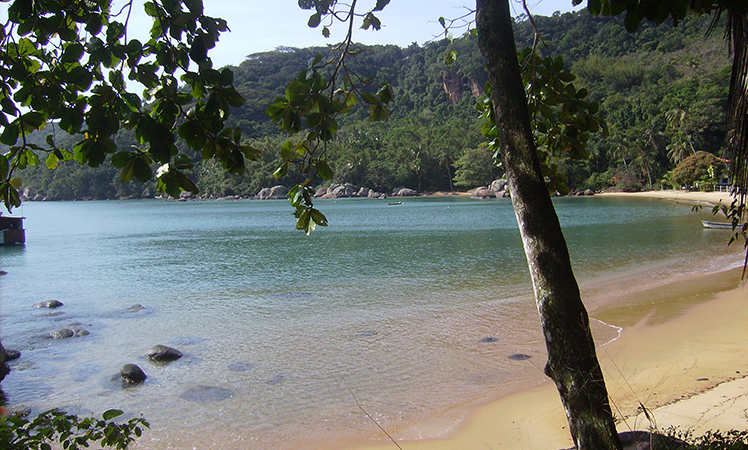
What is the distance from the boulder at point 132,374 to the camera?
7.54 metres

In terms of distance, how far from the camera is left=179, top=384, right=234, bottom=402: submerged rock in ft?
22.4

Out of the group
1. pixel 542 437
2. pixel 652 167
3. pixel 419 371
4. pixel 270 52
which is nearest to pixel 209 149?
pixel 542 437

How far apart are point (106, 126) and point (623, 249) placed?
67.4ft

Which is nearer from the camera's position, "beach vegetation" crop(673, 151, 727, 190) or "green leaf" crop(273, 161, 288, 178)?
"green leaf" crop(273, 161, 288, 178)

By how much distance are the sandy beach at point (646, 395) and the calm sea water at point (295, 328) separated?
480mm

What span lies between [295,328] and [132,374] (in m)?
3.40

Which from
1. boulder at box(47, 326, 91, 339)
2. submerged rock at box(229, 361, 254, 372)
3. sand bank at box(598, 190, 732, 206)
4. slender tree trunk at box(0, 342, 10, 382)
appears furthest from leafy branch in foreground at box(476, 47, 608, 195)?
sand bank at box(598, 190, 732, 206)

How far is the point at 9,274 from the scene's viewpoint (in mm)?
19172

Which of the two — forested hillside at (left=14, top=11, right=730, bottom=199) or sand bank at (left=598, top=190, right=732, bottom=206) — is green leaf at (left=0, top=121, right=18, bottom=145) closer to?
forested hillside at (left=14, top=11, right=730, bottom=199)

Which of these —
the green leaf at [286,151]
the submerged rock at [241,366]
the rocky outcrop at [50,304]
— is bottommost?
the rocky outcrop at [50,304]

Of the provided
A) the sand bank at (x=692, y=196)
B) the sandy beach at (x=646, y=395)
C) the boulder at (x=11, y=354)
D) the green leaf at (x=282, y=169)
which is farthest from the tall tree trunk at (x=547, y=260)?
the sand bank at (x=692, y=196)

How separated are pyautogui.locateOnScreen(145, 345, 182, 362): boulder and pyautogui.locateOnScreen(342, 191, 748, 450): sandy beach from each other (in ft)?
14.7

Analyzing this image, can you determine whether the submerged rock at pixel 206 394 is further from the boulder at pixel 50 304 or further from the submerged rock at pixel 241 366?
the boulder at pixel 50 304

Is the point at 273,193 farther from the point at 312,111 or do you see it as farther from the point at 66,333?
the point at 312,111
